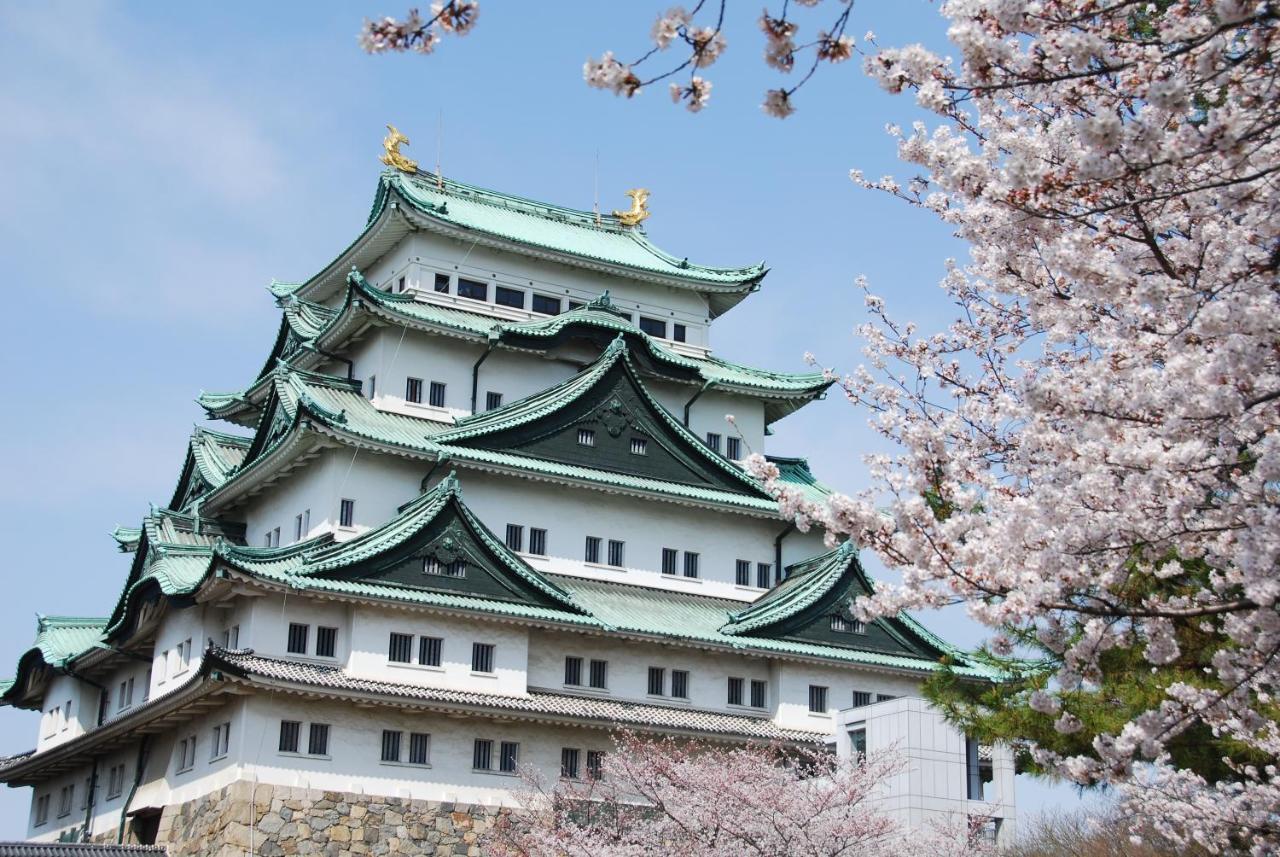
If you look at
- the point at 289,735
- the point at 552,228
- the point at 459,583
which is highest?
the point at 552,228

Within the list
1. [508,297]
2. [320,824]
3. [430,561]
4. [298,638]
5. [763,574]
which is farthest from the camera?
[508,297]

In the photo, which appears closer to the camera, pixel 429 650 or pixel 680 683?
pixel 429 650

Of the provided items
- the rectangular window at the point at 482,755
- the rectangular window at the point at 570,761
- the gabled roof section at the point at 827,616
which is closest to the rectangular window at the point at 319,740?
the rectangular window at the point at 482,755

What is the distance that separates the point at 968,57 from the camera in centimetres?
927

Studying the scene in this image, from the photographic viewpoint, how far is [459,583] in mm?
35938

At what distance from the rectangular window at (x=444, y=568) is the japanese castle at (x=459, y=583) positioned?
0.06 meters

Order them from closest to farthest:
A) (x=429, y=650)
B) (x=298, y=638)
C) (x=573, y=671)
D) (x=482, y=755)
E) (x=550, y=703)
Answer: (x=298, y=638) → (x=482, y=755) → (x=429, y=650) → (x=550, y=703) → (x=573, y=671)

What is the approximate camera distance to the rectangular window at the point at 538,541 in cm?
3991

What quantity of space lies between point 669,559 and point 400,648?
9501 mm

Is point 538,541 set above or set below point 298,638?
above

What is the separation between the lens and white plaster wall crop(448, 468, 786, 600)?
39.8 meters

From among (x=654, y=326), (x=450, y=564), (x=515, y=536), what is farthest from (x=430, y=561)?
(x=654, y=326)

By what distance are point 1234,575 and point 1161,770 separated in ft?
18.4

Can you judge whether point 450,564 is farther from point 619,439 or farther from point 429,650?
point 619,439
